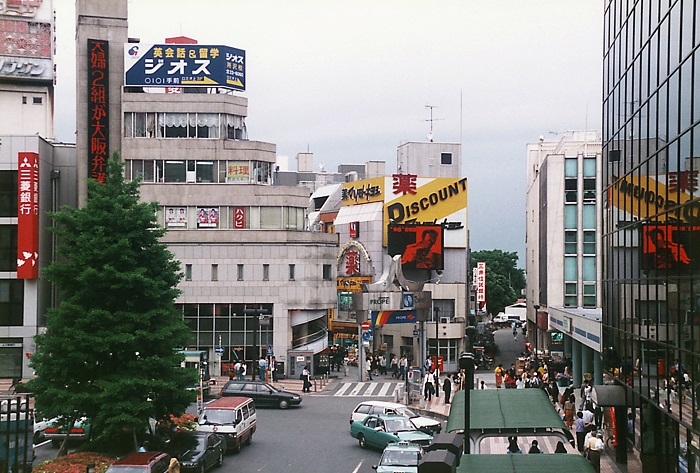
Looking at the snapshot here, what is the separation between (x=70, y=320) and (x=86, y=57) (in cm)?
3703

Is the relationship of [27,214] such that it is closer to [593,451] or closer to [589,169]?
[589,169]

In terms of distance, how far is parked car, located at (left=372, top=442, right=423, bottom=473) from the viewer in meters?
27.6

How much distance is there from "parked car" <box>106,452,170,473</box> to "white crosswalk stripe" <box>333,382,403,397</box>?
25.1 metres

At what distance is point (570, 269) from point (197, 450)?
46.2 m

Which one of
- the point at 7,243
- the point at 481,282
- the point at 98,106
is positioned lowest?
the point at 481,282

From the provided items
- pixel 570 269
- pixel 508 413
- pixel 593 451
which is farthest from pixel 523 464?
pixel 570 269

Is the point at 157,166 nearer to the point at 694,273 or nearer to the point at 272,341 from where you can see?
the point at 272,341

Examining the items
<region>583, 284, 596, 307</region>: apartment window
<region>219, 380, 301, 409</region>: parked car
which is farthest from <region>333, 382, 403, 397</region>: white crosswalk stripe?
<region>583, 284, 596, 307</region>: apartment window

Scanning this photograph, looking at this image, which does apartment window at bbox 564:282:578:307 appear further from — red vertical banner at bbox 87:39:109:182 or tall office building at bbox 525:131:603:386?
red vertical banner at bbox 87:39:109:182

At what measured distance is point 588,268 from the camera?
233 ft

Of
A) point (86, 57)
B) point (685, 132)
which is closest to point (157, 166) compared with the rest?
point (86, 57)

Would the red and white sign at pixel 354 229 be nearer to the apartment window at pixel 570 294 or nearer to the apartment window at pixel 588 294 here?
the apartment window at pixel 570 294

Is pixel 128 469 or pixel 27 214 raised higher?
pixel 27 214

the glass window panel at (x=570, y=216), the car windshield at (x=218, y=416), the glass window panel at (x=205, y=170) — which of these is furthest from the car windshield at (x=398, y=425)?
the glass window panel at (x=570, y=216)
